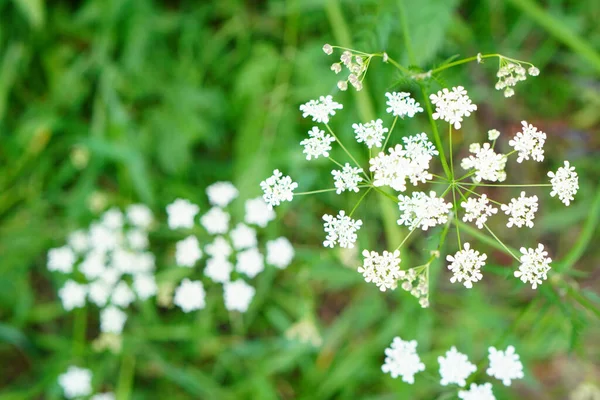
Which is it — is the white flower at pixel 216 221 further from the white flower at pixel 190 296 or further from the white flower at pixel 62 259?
the white flower at pixel 62 259

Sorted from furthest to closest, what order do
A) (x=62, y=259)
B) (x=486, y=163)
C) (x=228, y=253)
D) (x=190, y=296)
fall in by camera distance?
1. (x=62, y=259)
2. (x=190, y=296)
3. (x=228, y=253)
4. (x=486, y=163)

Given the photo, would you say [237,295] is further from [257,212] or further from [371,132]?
[371,132]

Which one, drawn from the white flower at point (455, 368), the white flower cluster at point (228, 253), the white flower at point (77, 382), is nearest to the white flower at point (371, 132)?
the white flower at point (455, 368)

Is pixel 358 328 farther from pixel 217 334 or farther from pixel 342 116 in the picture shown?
pixel 342 116

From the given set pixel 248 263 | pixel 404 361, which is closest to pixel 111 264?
pixel 248 263

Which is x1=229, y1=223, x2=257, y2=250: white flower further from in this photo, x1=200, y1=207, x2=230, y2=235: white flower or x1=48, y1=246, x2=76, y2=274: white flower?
x1=48, y1=246, x2=76, y2=274: white flower

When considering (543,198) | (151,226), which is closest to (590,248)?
(543,198)
